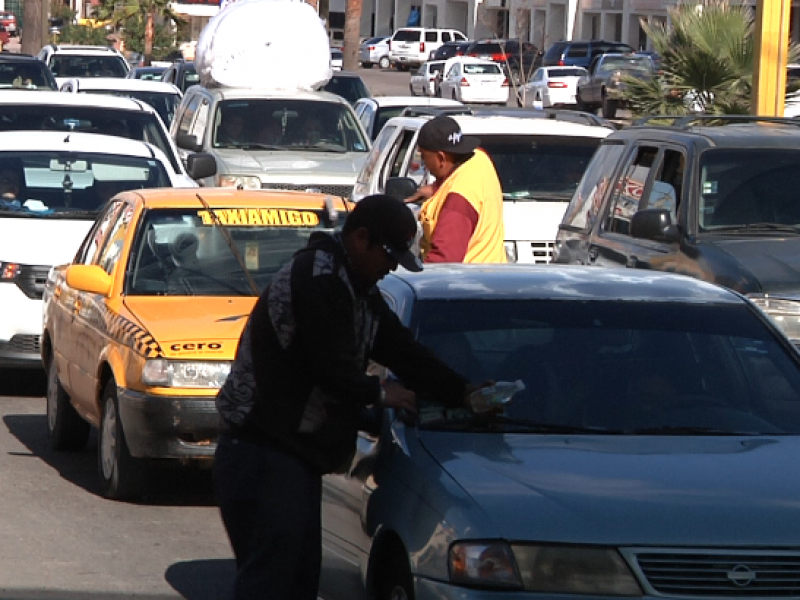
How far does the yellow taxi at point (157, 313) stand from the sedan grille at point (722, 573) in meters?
3.75

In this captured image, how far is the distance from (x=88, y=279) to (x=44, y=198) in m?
3.78

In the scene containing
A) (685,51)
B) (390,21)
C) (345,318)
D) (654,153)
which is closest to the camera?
(345,318)

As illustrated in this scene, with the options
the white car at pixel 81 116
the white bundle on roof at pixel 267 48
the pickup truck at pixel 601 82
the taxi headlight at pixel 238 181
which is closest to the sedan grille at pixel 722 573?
the white car at pixel 81 116

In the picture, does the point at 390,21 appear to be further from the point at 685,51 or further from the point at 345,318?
the point at 345,318

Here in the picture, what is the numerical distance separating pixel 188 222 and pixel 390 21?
88.1 meters

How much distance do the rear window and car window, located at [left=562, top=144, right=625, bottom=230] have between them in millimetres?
64935

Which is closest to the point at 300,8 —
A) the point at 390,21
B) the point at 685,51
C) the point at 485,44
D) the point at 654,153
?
the point at 685,51

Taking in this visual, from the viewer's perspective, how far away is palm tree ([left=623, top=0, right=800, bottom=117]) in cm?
1666

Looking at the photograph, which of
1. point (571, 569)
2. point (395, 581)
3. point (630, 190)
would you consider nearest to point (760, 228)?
point (630, 190)

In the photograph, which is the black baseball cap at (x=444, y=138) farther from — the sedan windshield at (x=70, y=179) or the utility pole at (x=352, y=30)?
the utility pole at (x=352, y=30)

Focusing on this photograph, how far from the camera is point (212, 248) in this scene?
9289 millimetres

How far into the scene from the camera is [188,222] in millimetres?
9352

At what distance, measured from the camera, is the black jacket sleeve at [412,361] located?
5.19 m

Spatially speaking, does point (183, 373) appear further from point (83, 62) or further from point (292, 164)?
point (83, 62)
